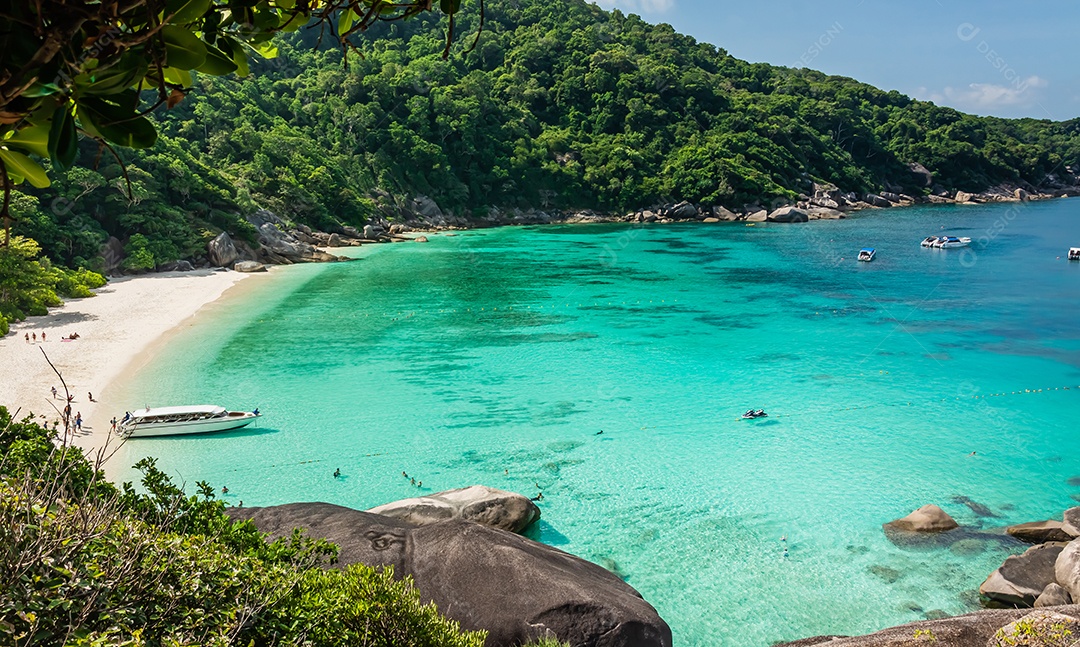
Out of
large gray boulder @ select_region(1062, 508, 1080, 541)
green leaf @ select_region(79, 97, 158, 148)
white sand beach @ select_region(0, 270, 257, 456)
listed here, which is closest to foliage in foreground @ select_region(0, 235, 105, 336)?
white sand beach @ select_region(0, 270, 257, 456)

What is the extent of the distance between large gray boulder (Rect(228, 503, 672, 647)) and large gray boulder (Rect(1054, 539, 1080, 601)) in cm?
618

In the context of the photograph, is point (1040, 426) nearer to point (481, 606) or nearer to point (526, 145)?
point (481, 606)

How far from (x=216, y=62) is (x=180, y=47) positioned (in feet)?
0.49

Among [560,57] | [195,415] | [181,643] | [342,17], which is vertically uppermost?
[560,57]

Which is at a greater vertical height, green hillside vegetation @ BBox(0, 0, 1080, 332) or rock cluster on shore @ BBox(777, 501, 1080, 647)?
green hillside vegetation @ BBox(0, 0, 1080, 332)

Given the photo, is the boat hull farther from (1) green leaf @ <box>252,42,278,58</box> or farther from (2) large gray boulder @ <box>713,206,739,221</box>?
(2) large gray boulder @ <box>713,206,739,221</box>

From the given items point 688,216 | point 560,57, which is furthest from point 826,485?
point 560,57

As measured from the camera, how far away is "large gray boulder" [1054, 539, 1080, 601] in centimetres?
980

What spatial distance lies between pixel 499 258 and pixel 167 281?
21.0m

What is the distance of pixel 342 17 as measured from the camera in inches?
79.0

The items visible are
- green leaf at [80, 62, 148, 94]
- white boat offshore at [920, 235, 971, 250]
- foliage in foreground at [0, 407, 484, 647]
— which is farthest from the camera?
white boat offshore at [920, 235, 971, 250]

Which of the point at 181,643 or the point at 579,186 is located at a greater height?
the point at 579,186

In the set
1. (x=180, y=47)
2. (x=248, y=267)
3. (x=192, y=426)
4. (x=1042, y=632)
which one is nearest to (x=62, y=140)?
(x=180, y=47)

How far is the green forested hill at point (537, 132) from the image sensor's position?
54.9m
